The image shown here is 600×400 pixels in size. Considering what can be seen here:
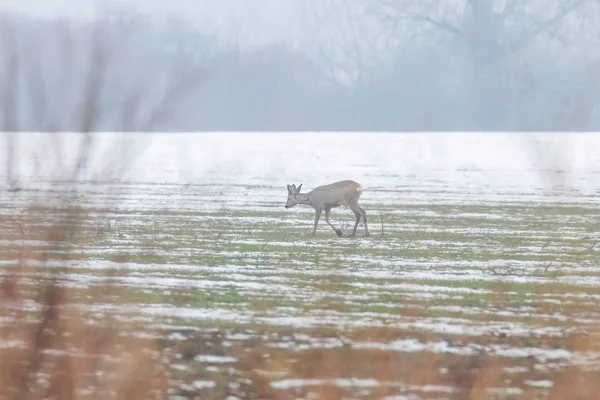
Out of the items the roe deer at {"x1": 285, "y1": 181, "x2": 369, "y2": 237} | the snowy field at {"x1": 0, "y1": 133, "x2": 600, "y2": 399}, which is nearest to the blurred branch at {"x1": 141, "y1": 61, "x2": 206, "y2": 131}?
the snowy field at {"x1": 0, "y1": 133, "x2": 600, "y2": 399}

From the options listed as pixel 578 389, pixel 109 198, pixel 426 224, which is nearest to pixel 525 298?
pixel 578 389

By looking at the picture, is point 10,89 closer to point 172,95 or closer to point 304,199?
point 172,95

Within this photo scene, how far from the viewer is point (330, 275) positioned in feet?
22.8

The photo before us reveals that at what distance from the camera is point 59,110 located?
5512mm

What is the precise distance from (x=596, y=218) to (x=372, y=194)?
27.9 feet

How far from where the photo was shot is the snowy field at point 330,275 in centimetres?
623

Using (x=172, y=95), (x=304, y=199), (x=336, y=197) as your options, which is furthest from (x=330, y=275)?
(x=304, y=199)

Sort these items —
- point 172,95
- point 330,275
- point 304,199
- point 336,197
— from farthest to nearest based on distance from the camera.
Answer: point 304,199 < point 336,197 < point 330,275 < point 172,95

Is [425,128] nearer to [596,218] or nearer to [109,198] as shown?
[109,198]

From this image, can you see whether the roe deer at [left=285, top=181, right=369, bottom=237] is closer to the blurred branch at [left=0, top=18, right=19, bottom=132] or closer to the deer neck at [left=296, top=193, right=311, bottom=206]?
the deer neck at [left=296, top=193, right=311, bottom=206]

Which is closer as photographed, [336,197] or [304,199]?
[336,197]

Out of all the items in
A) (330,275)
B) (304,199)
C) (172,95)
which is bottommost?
(330,275)

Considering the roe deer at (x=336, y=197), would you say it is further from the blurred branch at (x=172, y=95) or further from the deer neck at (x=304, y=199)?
the blurred branch at (x=172, y=95)

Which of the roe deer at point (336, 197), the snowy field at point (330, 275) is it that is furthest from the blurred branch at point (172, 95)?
the roe deer at point (336, 197)
